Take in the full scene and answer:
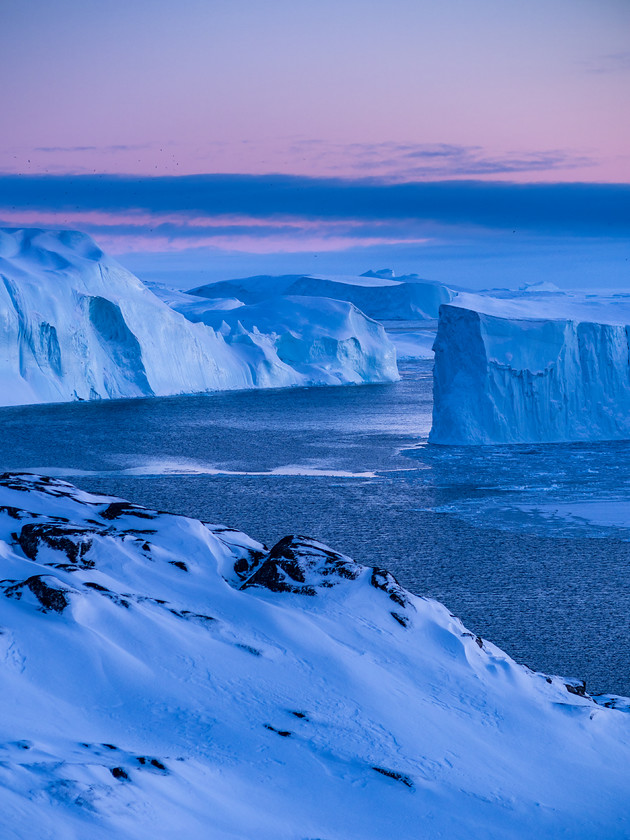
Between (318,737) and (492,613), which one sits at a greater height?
(318,737)

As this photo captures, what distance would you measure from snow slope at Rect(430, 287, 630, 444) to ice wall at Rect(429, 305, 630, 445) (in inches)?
0.8

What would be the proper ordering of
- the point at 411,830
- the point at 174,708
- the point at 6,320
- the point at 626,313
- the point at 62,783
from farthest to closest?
the point at 6,320
the point at 626,313
the point at 174,708
the point at 411,830
the point at 62,783

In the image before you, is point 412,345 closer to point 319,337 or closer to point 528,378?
point 319,337

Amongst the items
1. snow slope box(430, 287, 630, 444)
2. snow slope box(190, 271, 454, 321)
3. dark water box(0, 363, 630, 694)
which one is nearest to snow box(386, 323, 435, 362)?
snow slope box(190, 271, 454, 321)

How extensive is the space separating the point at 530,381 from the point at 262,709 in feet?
52.5

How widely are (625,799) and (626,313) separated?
18363mm

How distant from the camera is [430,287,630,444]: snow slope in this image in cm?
1931

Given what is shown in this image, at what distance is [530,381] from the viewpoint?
1933 cm

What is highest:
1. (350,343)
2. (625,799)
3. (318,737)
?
(318,737)

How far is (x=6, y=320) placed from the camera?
27.2m

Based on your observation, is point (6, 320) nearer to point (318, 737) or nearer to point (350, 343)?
point (350, 343)

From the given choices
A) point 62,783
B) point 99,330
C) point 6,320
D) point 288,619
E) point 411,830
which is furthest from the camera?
point 99,330

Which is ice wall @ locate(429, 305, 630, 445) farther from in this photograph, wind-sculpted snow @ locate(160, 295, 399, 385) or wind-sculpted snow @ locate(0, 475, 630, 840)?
wind-sculpted snow @ locate(160, 295, 399, 385)

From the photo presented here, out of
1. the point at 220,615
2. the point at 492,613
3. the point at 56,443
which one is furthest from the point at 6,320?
the point at 220,615
